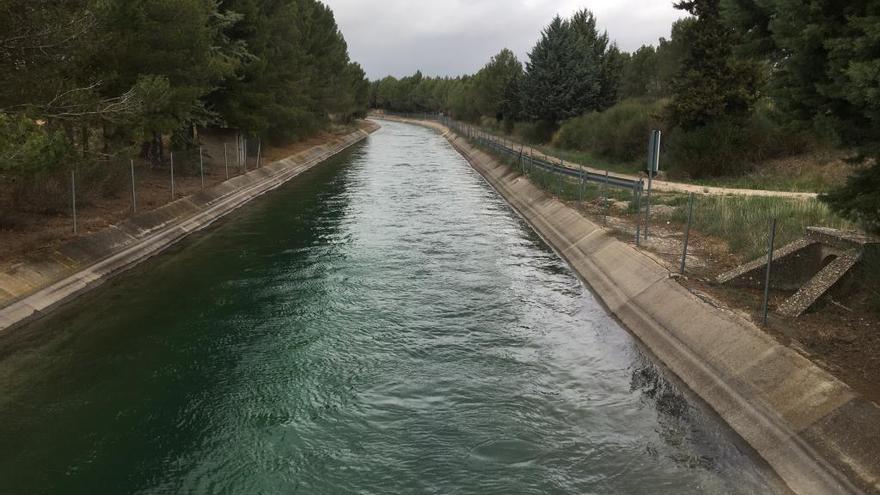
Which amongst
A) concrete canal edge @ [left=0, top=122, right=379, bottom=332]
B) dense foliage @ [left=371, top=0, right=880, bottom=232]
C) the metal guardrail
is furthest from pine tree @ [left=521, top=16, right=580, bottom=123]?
concrete canal edge @ [left=0, top=122, right=379, bottom=332]

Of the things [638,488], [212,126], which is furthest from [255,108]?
[638,488]

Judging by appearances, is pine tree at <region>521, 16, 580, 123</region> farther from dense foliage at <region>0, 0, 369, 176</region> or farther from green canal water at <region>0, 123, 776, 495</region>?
green canal water at <region>0, 123, 776, 495</region>

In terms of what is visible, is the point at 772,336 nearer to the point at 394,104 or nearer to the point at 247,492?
the point at 247,492

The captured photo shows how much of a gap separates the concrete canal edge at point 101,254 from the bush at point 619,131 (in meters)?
23.6

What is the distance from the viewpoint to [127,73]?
20688mm

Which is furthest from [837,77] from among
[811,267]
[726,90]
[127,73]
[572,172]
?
[726,90]

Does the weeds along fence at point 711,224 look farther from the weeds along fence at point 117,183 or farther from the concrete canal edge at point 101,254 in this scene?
the weeds along fence at point 117,183

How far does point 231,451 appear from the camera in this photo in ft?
29.5

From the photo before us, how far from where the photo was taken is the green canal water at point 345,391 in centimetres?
861

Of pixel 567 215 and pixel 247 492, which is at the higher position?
pixel 567 215

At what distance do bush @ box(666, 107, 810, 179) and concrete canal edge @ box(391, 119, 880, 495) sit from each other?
17.1 m

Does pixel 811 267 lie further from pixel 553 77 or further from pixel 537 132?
pixel 537 132

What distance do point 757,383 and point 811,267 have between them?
483cm

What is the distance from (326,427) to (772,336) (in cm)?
752
